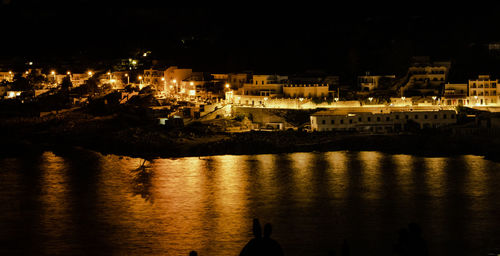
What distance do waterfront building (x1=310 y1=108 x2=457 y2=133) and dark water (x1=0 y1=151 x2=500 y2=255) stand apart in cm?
242

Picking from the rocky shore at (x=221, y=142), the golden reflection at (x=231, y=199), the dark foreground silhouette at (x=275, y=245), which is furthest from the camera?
the rocky shore at (x=221, y=142)

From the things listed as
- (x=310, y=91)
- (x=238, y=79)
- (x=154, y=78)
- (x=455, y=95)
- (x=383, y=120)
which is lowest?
(x=383, y=120)

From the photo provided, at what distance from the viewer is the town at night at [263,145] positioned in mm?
9117

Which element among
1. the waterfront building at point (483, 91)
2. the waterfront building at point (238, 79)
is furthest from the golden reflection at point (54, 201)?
the waterfront building at point (483, 91)

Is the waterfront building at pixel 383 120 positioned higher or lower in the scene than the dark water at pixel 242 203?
higher

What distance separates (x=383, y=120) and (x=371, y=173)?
4985 mm

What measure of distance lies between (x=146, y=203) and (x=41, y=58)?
26393 millimetres

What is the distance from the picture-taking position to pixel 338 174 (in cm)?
1330

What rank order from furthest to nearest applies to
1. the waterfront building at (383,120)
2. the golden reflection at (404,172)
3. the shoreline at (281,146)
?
the waterfront building at (383,120) → the shoreline at (281,146) → the golden reflection at (404,172)

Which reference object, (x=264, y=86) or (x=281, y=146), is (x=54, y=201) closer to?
(x=281, y=146)

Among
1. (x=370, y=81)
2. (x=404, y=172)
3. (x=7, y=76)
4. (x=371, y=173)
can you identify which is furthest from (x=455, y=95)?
(x=7, y=76)

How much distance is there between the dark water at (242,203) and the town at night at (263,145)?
0.05 metres

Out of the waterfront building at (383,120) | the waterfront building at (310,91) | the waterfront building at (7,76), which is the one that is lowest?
the waterfront building at (383,120)

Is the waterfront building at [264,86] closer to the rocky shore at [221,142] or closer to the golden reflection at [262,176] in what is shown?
the rocky shore at [221,142]
